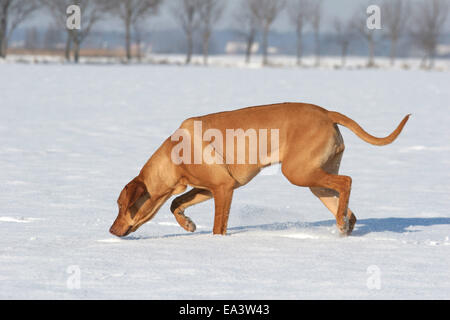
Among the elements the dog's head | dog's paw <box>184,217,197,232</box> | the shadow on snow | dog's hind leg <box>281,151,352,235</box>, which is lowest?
the shadow on snow

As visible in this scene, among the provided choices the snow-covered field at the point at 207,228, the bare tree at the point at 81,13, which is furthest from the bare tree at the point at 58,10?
the snow-covered field at the point at 207,228

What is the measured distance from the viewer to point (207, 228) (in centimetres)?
683

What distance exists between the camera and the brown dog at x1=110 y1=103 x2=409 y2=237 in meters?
5.76

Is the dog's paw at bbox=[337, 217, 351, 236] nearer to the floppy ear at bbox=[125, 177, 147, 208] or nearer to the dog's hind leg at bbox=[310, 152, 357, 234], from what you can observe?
the dog's hind leg at bbox=[310, 152, 357, 234]

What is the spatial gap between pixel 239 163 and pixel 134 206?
910 mm

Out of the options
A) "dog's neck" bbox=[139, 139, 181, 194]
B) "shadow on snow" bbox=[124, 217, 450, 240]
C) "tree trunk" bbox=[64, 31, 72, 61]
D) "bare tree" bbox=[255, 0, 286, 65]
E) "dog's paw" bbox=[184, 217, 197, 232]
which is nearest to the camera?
"dog's neck" bbox=[139, 139, 181, 194]

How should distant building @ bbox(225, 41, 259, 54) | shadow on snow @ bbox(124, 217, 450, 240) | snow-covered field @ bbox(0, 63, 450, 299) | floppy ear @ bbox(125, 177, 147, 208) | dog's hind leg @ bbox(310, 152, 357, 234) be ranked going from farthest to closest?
distant building @ bbox(225, 41, 259, 54), shadow on snow @ bbox(124, 217, 450, 240), dog's hind leg @ bbox(310, 152, 357, 234), floppy ear @ bbox(125, 177, 147, 208), snow-covered field @ bbox(0, 63, 450, 299)

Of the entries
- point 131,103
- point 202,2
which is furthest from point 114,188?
point 202,2

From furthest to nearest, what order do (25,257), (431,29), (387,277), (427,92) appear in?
(431,29) → (427,92) → (25,257) → (387,277)

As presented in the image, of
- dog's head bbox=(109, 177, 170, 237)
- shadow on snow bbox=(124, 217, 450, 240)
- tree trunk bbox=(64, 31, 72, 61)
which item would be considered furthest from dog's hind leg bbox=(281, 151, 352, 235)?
tree trunk bbox=(64, 31, 72, 61)

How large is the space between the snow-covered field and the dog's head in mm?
149

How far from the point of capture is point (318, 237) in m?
5.94
